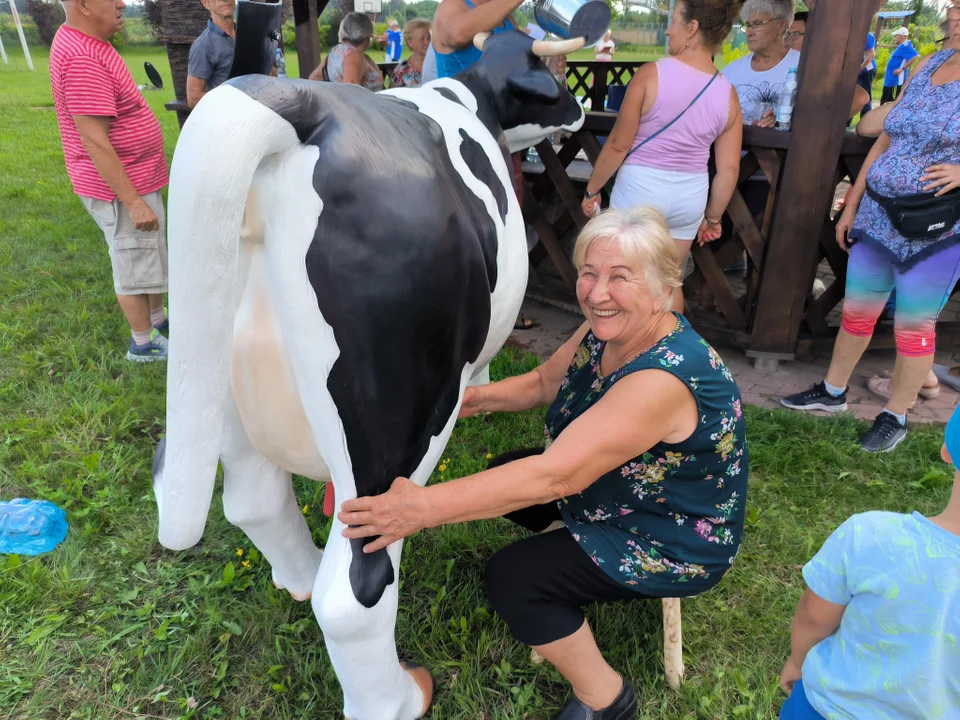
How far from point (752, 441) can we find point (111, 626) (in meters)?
2.48

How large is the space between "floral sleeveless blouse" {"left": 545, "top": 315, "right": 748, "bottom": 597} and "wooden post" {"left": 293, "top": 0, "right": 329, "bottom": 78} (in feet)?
11.7

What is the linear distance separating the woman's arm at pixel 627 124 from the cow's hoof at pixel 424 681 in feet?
7.02

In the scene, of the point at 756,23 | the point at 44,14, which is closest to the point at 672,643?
the point at 756,23

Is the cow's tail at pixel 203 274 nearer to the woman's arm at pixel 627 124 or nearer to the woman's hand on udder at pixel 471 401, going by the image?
the woman's hand on udder at pixel 471 401

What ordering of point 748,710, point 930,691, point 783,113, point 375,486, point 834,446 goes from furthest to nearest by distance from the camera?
point 783,113, point 834,446, point 748,710, point 375,486, point 930,691

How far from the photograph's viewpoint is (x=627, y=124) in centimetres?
272

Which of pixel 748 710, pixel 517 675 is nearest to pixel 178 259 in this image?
pixel 517 675

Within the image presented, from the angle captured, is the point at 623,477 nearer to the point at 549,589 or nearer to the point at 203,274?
the point at 549,589

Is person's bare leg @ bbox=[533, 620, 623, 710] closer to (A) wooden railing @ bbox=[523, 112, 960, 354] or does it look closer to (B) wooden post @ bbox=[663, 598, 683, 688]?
(B) wooden post @ bbox=[663, 598, 683, 688]

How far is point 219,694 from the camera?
175 cm

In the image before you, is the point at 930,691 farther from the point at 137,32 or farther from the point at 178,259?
the point at 137,32

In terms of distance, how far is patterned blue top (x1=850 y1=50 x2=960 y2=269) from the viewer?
241cm

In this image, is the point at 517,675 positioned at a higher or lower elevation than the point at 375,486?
lower

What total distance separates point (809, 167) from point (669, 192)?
805 mm
